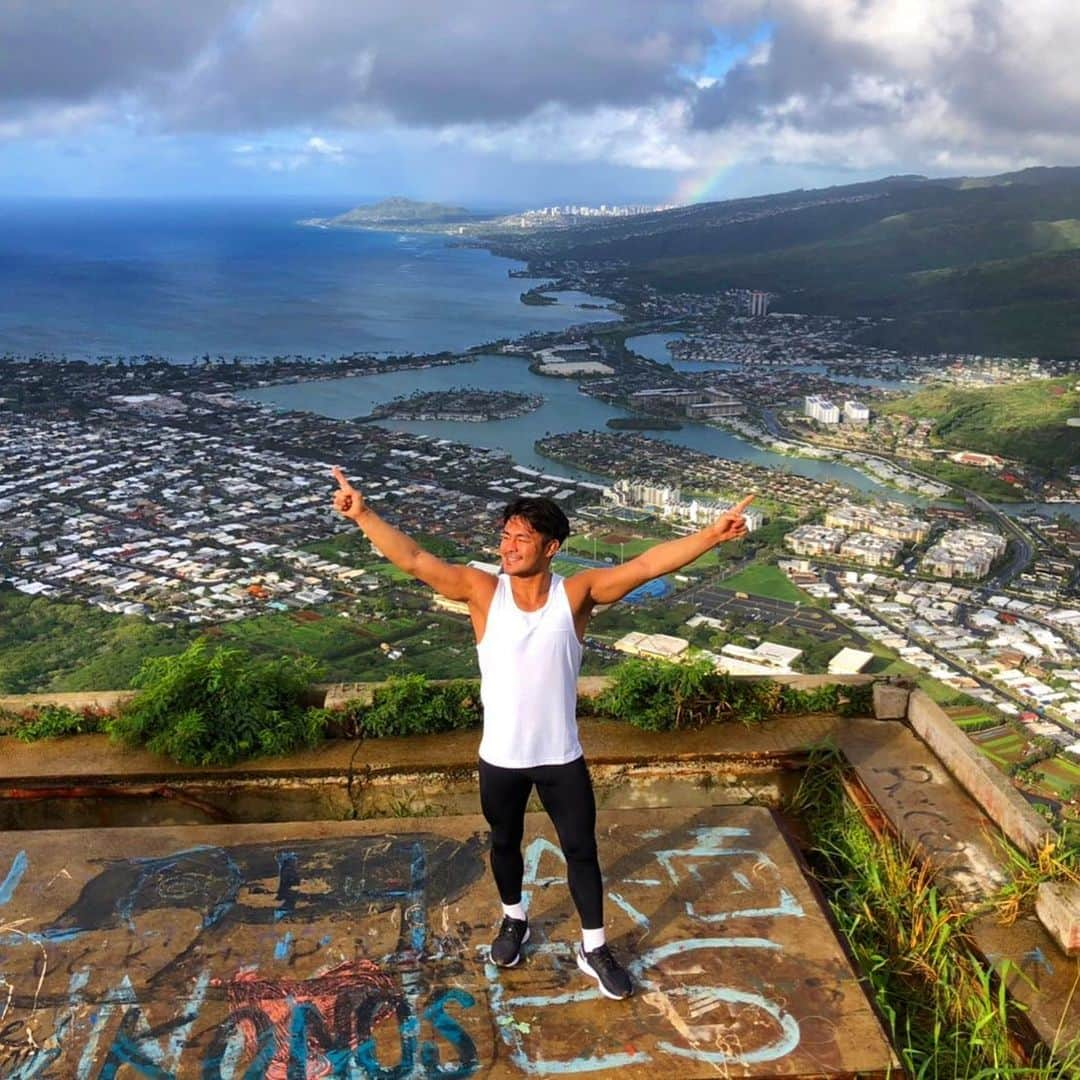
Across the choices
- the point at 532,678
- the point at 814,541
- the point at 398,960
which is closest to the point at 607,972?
the point at 398,960

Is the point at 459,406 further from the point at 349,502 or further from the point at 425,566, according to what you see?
the point at 425,566

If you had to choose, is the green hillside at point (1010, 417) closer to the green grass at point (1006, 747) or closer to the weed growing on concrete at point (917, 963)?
the green grass at point (1006, 747)

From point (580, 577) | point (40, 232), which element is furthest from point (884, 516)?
point (40, 232)

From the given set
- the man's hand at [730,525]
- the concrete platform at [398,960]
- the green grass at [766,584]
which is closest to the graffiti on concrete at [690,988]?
the concrete platform at [398,960]

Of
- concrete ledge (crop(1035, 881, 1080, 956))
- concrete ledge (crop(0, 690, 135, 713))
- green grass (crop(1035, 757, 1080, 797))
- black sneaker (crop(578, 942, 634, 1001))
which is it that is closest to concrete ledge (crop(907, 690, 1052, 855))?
concrete ledge (crop(1035, 881, 1080, 956))

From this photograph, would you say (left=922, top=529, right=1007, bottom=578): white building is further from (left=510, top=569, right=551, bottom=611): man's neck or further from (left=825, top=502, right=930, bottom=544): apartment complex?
(left=510, top=569, right=551, bottom=611): man's neck

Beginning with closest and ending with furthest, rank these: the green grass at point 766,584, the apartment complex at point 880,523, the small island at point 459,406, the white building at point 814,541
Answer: the green grass at point 766,584 → the white building at point 814,541 → the apartment complex at point 880,523 → the small island at point 459,406
